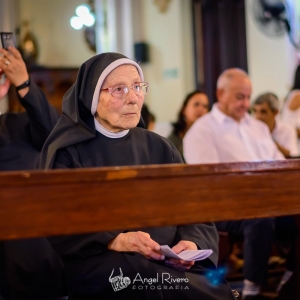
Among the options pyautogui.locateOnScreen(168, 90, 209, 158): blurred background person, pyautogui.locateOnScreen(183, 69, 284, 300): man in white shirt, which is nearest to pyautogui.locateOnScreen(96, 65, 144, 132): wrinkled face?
pyautogui.locateOnScreen(183, 69, 284, 300): man in white shirt

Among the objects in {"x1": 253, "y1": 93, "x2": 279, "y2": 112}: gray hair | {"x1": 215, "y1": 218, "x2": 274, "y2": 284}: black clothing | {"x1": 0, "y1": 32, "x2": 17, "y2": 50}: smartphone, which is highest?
{"x1": 0, "y1": 32, "x2": 17, "y2": 50}: smartphone

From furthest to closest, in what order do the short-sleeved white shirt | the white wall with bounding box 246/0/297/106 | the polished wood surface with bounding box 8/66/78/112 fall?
the polished wood surface with bounding box 8/66/78/112
the white wall with bounding box 246/0/297/106
the short-sleeved white shirt

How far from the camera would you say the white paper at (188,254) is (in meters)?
1.70

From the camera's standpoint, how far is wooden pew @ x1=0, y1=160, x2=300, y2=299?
4.06 ft

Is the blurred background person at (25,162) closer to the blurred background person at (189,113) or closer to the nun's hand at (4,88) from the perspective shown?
the nun's hand at (4,88)

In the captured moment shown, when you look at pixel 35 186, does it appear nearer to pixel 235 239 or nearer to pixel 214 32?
pixel 235 239

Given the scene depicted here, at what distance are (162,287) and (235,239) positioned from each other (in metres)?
1.59

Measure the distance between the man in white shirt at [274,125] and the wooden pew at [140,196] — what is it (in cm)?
314

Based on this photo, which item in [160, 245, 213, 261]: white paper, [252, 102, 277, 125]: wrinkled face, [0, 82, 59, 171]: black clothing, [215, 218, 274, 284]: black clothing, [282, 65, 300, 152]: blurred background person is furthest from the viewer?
[282, 65, 300, 152]: blurred background person

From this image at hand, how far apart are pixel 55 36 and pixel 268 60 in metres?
3.66

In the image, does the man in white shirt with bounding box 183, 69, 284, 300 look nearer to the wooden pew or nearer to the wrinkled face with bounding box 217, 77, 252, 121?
the wrinkled face with bounding box 217, 77, 252, 121

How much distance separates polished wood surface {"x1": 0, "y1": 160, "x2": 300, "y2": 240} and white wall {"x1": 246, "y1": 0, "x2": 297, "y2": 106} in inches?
250

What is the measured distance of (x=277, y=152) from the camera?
3967 millimetres

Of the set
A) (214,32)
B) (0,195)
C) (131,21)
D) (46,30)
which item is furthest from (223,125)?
(46,30)
